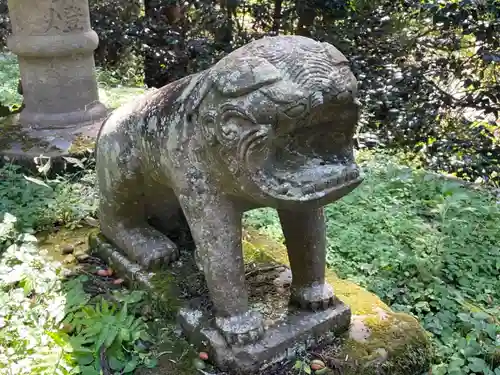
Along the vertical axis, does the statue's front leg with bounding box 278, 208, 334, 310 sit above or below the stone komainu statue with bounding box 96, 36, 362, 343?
below

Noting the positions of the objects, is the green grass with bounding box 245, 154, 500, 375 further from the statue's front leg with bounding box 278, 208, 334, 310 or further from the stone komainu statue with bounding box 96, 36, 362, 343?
the stone komainu statue with bounding box 96, 36, 362, 343

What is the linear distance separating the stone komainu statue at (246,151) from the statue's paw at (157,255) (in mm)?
263

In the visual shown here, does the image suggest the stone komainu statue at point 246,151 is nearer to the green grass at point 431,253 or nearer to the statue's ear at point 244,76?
the statue's ear at point 244,76

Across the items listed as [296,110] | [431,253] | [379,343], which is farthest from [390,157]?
[296,110]

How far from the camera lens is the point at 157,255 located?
8.27ft

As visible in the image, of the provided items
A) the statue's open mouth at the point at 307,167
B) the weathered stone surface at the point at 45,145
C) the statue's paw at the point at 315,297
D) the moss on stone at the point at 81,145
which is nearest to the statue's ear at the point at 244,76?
the statue's open mouth at the point at 307,167

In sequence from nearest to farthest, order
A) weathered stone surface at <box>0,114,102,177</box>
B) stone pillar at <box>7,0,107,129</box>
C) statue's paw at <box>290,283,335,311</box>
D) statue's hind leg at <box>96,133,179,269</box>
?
1. statue's paw at <box>290,283,335,311</box>
2. statue's hind leg at <box>96,133,179,269</box>
3. weathered stone surface at <box>0,114,102,177</box>
4. stone pillar at <box>7,0,107,129</box>

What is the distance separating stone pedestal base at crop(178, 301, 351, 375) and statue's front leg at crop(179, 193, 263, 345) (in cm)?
4

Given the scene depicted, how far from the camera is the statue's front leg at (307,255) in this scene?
2.15 meters

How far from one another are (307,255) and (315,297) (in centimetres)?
16

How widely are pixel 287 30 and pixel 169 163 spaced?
17.0 ft

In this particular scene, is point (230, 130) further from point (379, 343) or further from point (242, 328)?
point (379, 343)

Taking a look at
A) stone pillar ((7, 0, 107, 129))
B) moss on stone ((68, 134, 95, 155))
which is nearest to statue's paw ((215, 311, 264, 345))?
moss on stone ((68, 134, 95, 155))

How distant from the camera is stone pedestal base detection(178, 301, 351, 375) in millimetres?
1994
